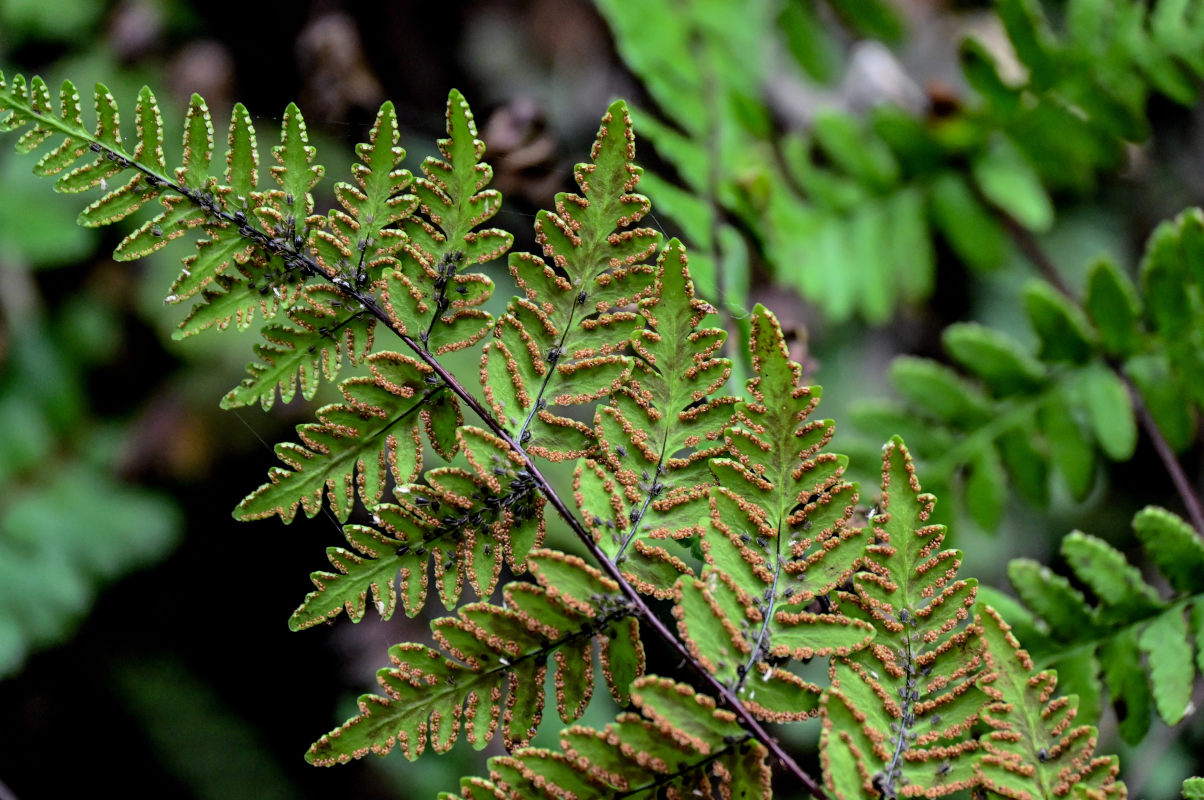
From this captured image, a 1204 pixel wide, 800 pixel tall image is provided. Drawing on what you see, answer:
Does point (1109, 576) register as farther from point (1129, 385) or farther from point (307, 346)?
point (307, 346)

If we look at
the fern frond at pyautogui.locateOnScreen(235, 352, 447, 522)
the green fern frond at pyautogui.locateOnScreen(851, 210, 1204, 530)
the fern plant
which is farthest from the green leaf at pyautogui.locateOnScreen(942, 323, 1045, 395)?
the fern frond at pyautogui.locateOnScreen(235, 352, 447, 522)

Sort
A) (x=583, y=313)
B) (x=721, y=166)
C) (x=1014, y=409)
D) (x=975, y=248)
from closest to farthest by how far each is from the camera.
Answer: (x=583, y=313) < (x=1014, y=409) < (x=721, y=166) < (x=975, y=248)

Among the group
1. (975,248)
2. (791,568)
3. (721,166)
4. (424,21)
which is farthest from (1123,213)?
(791,568)

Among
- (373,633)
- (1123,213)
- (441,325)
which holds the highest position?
(1123,213)

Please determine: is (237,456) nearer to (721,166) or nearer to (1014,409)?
(721,166)

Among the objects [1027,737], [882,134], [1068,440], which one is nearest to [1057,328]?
[1068,440]

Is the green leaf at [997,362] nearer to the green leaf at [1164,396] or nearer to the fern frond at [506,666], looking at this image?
the green leaf at [1164,396]

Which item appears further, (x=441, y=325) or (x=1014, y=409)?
(x=1014, y=409)
